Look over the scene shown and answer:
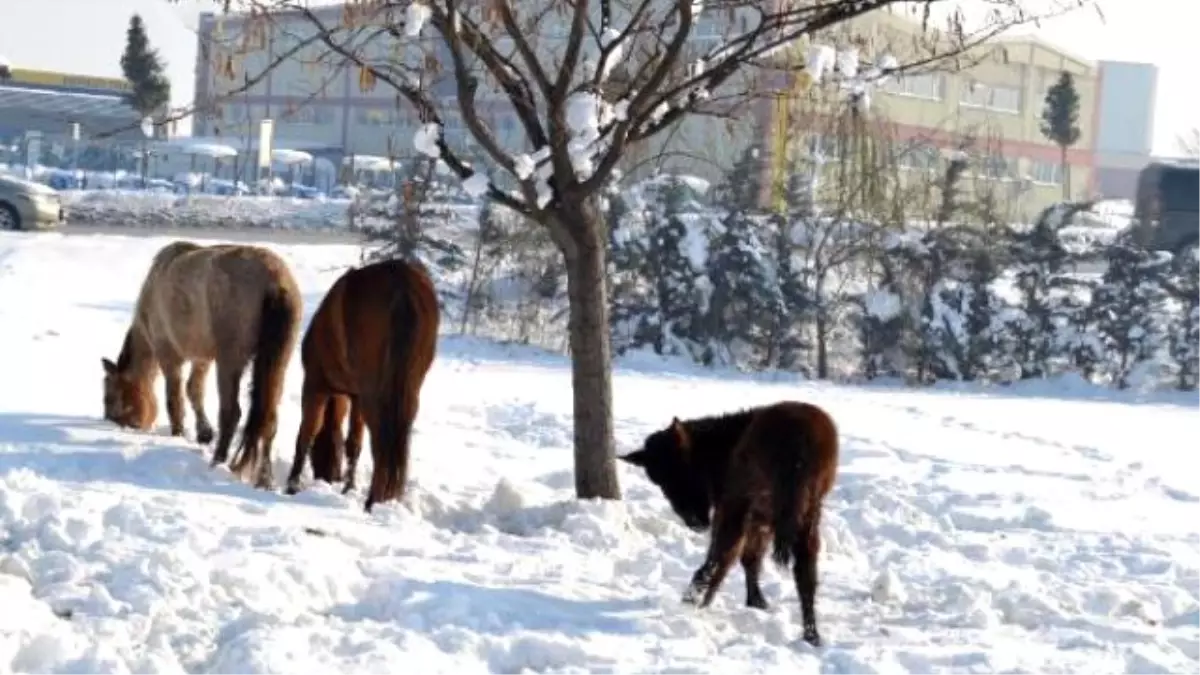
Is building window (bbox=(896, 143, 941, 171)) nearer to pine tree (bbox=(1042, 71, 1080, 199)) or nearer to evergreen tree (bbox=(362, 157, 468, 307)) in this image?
evergreen tree (bbox=(362, 157, 468, 307))

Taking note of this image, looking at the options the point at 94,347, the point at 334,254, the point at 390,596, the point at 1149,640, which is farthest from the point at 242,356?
the point at 334,254

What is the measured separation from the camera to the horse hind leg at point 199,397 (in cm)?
1096

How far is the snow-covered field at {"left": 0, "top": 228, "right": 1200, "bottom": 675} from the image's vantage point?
6.04 m

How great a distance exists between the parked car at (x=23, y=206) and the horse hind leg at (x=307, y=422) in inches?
1079

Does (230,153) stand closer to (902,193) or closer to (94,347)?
(902,193)

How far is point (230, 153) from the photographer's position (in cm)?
5712

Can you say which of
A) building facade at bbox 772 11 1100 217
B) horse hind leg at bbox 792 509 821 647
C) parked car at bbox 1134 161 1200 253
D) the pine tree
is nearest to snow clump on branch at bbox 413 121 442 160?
horse hind leg at bbox 792 509 821 647

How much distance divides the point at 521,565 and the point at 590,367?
8.17 feet

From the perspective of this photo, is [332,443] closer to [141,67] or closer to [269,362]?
[269,362]

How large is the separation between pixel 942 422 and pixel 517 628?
12.7m

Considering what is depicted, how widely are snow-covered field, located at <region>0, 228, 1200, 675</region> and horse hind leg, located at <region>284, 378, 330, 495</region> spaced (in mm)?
508

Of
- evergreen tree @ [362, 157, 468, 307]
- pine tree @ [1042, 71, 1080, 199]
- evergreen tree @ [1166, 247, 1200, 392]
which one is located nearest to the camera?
evergreen tree @ [1166, 247, 1200, 392]

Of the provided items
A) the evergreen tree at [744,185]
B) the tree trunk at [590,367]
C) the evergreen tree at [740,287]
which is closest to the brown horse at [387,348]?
the tree trunk at [590,367]

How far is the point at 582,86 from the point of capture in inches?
369
